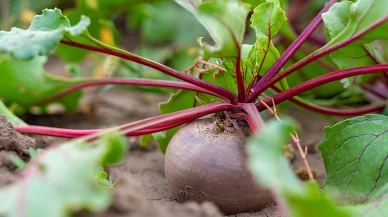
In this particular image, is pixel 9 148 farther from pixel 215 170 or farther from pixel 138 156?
pixel 138 156

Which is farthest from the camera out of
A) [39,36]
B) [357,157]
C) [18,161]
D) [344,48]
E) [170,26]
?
[170,26]

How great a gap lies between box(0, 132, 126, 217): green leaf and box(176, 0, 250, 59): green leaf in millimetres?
327

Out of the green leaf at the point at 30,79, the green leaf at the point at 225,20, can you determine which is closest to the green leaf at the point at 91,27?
the green leaf at the point at 30,79

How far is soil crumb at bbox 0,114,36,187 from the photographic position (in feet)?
3.32

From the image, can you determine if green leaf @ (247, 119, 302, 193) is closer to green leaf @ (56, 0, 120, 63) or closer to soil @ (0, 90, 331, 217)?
soil @ (0, 90, 331, 217)

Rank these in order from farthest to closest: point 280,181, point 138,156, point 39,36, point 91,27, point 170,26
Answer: point 170,26 → point 91,27 → point 138,156 → point 39,36 → point 280,181

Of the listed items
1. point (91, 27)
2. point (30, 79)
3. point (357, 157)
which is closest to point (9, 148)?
point (30, 79)

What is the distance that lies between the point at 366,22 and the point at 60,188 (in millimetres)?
779

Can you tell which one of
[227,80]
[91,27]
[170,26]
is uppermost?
[170,26]

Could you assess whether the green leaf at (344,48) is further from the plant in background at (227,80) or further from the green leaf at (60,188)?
the green leaf at (60,188)

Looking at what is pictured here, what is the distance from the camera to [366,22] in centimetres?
114

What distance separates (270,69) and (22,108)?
0.97 m

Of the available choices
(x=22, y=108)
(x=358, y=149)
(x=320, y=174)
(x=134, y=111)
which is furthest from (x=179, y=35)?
(x=358, y=149)

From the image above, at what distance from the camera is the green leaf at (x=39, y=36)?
3.46 ft
